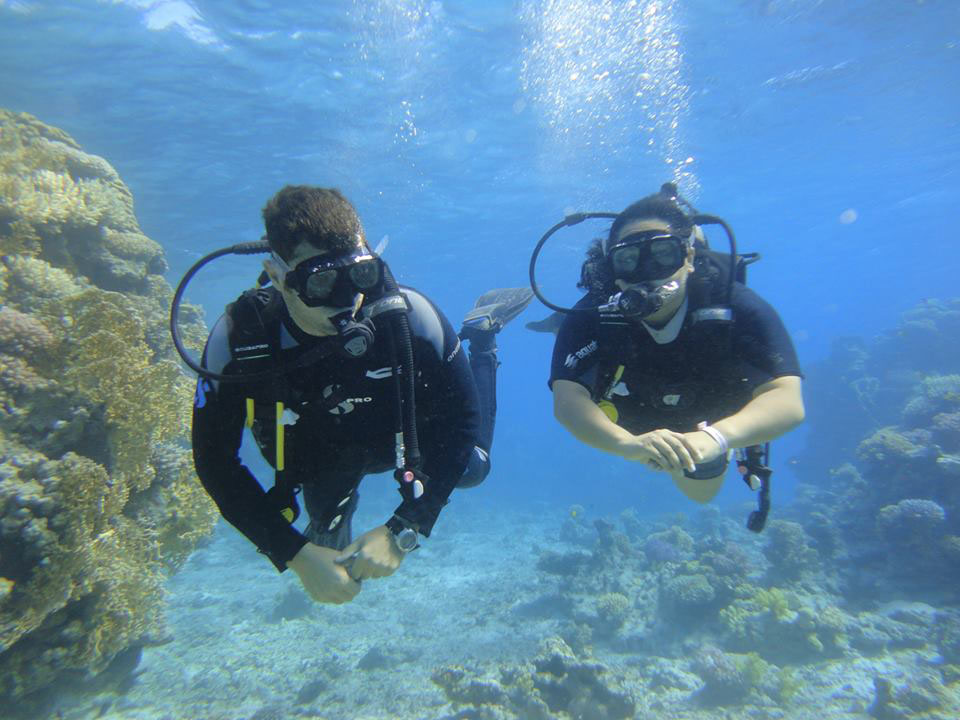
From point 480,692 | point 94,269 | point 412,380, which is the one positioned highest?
point 94,269

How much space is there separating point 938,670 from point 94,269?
1553 centimetres

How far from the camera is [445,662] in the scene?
30.9ft

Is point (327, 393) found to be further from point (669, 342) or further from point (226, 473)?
point (669, 342)

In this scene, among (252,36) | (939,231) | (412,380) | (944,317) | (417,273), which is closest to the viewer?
(412,380)

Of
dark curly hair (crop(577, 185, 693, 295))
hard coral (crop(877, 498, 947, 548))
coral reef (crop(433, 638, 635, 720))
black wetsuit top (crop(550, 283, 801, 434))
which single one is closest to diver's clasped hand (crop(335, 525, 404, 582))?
black wetsuit top (crop(550, 283, 801, 434))

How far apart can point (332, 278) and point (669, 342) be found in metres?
2.45

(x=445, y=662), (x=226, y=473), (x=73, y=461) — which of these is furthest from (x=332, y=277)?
(x=445, y=662)

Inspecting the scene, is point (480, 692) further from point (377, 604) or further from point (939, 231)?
point (939, 231)

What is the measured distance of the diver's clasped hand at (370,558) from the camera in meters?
2.50

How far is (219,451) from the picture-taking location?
2.84 metres

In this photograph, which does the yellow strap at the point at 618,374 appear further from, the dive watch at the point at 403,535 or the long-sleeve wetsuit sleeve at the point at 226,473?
the long-sleeve wetsuit sleeve at the point at 226,473

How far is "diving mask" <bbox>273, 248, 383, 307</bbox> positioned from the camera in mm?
2568

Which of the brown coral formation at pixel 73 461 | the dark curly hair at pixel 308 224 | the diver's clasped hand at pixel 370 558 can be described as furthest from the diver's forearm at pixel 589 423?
the brown coral formation at pixel 73 461

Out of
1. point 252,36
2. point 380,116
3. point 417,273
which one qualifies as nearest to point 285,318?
→ point 252,36
